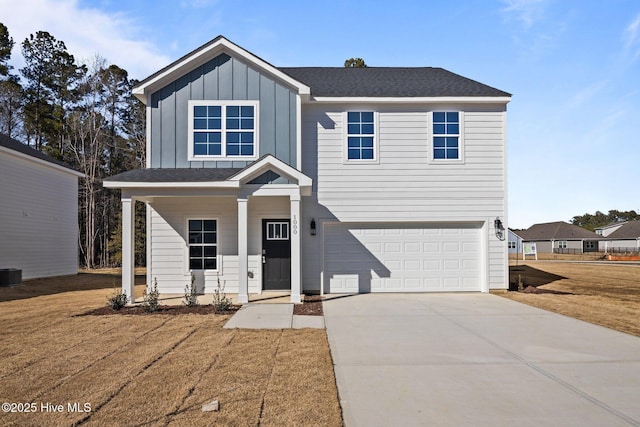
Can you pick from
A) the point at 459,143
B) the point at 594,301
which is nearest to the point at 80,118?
the point at 459,143

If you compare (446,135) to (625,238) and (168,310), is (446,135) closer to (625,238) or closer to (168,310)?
(168,310)

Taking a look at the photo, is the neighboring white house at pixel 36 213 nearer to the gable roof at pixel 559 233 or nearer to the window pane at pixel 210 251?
the window pane at pixel 210 251

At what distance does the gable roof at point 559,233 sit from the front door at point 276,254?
174 feet

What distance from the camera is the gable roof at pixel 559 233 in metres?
54.3

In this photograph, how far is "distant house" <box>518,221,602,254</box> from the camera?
5412cm

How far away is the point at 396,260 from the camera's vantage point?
12.8 m

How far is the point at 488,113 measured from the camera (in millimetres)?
12984

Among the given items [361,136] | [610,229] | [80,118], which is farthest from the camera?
[610,229]

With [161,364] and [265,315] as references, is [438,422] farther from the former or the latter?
[265,315]

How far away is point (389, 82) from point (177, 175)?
7581 mm

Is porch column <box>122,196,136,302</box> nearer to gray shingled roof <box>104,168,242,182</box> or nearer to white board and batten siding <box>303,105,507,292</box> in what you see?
gray shingled roof <box>104,168,242,182</box>

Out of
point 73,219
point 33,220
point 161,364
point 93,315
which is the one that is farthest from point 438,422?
point 73,219

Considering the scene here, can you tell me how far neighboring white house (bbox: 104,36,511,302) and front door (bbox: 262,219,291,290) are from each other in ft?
0.10

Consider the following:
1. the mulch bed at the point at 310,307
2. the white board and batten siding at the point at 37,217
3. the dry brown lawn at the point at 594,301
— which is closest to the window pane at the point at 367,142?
the mulch bed at the point at 310,307
